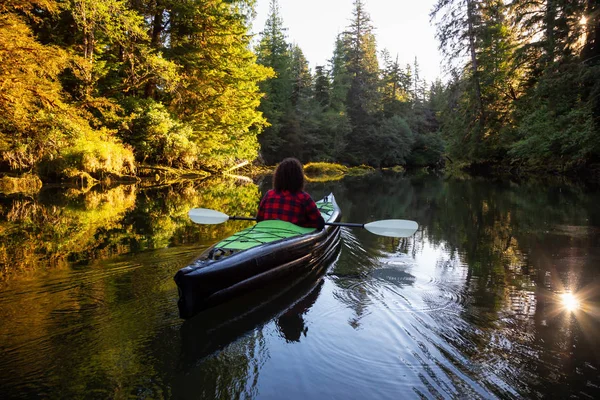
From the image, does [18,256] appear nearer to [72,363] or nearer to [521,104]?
[72,363]

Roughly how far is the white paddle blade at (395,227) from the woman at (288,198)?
907 mm

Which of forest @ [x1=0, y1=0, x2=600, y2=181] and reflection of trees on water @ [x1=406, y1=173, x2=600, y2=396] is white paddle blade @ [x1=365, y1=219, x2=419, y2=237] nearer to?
reflection of trees on water @ [x1=406, y1=173, x2=600, y2=396]

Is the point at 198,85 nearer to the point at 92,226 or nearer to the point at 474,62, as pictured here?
the point at 92,226

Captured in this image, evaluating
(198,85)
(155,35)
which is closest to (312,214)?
(198,85)

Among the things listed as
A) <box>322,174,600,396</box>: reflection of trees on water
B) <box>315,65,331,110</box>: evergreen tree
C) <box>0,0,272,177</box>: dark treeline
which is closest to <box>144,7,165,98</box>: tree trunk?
<box>0,0,272,177</box>: dark treeline

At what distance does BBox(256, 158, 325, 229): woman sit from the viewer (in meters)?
4.63

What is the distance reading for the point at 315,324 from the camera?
10.7ft

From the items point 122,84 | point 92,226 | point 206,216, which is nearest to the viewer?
point 206,216

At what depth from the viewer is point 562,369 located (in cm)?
257

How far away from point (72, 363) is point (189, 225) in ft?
16.2

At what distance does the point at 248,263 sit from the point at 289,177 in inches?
54.3

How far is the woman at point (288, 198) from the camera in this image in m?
4.63

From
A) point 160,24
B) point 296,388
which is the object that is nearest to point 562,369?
point 296,388

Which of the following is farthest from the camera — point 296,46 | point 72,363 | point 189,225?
point 296,46
